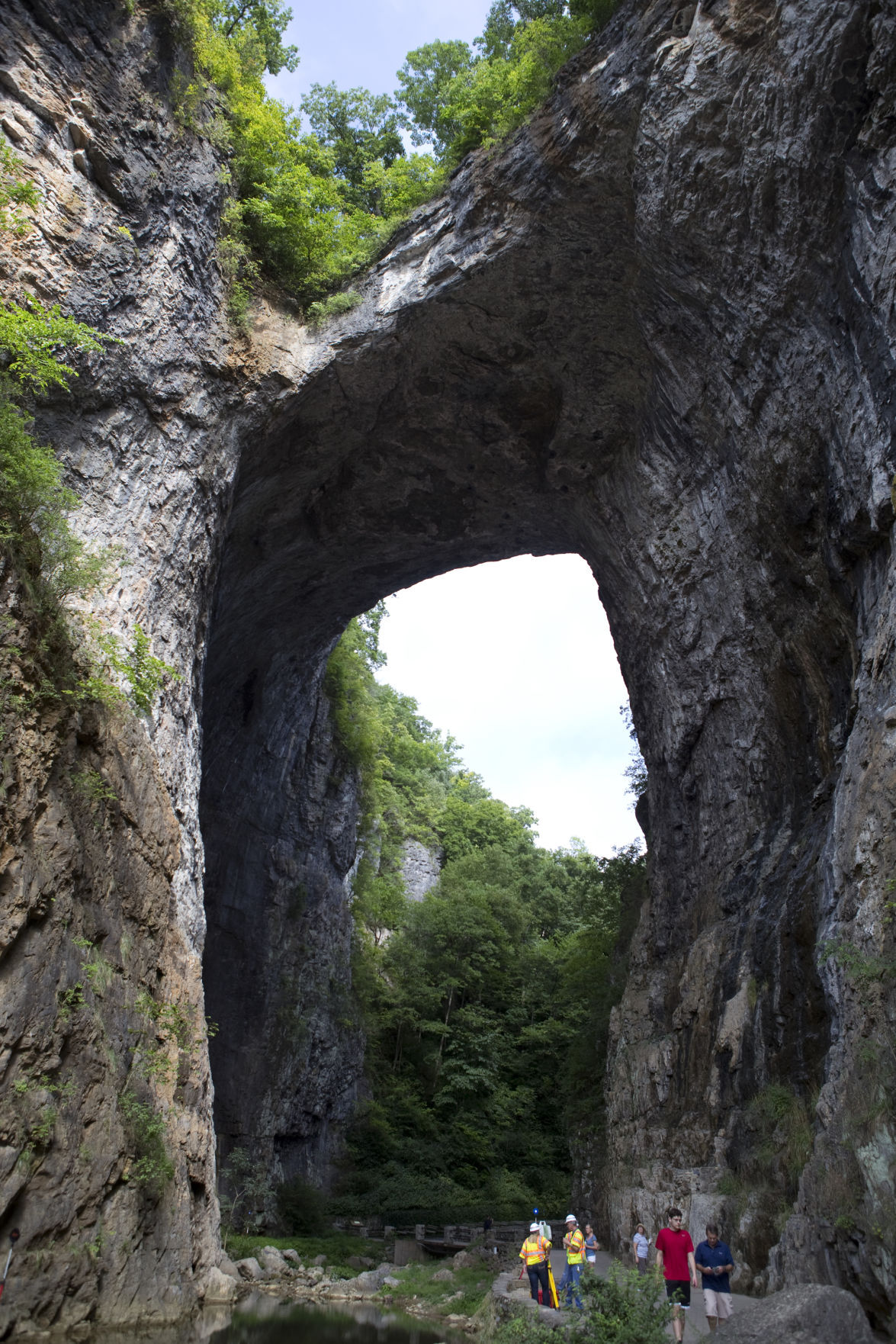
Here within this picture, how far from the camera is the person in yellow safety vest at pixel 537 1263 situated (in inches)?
344

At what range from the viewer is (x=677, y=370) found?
45.2 feet

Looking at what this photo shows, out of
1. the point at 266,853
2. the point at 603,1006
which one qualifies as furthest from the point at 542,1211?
the point at 266,853

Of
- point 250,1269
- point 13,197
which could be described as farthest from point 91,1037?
→ point 250,1269

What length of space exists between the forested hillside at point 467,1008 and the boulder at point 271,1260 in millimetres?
5827

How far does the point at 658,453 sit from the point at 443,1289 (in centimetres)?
1472

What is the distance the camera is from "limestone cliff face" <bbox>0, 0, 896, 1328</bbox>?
9.00m

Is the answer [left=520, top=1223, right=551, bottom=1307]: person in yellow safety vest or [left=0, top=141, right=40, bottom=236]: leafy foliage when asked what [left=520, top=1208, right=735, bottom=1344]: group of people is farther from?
[left=0, top=141, right=40, bottom=236]: leafy foliage

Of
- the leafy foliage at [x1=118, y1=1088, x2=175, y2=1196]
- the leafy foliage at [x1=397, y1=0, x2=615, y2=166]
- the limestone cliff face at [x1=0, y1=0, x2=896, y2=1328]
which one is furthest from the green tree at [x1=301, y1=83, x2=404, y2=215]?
the leafy foliage at [x1=118, y1=1088, x2=175, y2=1196]

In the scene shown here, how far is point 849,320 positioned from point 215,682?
14.8 meters

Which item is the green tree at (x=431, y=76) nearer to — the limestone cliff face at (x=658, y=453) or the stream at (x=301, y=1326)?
the limestone cliff face at (x=658, y=453)

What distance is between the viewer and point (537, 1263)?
28.8 ft

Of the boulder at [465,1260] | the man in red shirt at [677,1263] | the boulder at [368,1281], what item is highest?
the man in red shirt at [677,1263]

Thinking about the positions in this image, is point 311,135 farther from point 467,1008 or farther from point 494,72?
point 467,1008

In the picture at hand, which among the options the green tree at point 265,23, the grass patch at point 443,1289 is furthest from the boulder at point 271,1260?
the green tree at point 265,23
